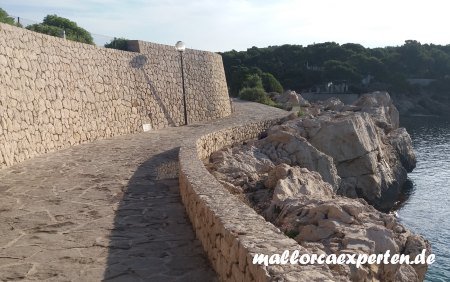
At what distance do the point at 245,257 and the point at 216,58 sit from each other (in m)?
21.7

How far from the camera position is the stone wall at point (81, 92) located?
32.4 ft

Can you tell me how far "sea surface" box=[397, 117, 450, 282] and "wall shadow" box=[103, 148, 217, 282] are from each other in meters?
9.07

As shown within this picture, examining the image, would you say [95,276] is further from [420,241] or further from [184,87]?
[184,87]

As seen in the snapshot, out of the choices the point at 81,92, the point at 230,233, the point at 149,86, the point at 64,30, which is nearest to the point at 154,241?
the point at 230,233

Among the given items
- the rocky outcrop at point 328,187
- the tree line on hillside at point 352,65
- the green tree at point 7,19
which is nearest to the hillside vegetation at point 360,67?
the tree line on hillside at point 352,65

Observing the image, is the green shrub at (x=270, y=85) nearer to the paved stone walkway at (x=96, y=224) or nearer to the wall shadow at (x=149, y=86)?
the wall shadow at (x=149, y=86)

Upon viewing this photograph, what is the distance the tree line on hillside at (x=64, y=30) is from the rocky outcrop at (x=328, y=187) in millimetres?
6458

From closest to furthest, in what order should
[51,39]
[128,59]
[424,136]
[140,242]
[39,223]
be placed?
[140,242]
[39,223]
[51,39]
[128,59]
[424,136]

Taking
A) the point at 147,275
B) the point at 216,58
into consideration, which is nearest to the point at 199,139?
the point at 147,275

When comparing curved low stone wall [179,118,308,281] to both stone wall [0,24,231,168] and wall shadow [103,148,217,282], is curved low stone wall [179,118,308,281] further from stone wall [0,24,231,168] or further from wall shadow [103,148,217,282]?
stone wall [0,24,231,168]

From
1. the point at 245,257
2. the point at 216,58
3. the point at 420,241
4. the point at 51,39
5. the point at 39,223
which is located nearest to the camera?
the point at 245,257

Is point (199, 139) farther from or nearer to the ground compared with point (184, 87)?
nearer to the ground

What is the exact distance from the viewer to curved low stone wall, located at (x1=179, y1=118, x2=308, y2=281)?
10.9 feet

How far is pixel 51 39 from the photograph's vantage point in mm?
12094
